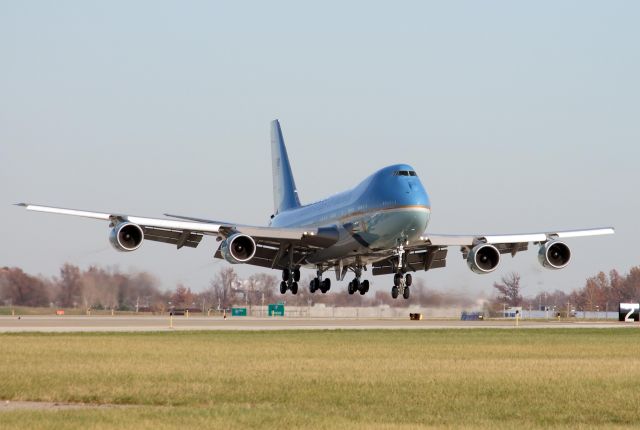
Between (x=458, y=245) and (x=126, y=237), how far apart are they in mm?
21473

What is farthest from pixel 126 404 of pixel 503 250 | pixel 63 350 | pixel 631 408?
pixel 503 250

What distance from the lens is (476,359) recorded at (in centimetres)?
3891

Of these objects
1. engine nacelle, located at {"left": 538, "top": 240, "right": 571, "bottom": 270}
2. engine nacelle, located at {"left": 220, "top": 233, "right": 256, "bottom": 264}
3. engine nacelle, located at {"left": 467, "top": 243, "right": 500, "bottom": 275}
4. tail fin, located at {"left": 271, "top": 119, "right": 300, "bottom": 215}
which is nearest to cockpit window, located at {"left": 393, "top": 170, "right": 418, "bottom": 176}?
engine nacelle, located at {"left": 220, "top": 233, "right": 256, "bottom": 264}

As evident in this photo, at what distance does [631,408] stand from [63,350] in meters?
24.1

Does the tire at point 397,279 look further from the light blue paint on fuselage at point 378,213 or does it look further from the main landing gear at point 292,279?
the main landing gear at point 292,279

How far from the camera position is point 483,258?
68.2 m

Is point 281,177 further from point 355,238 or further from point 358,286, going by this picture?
point 355,238

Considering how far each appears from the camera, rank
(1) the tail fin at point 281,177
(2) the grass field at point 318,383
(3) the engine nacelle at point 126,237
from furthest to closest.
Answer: (1) the tail fin at point 281,177 < (3) the engine nacelle at point 126,237 < (2) the grass field at point 318,383

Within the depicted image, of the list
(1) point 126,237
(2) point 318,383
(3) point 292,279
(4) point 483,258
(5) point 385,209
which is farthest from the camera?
(3) point 292,279

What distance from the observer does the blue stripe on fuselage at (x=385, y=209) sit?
57.4 m

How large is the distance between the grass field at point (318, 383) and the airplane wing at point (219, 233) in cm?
1386

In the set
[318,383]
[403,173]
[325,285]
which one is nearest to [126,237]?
[403,173]

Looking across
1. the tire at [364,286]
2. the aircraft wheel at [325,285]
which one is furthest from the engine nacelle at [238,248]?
the tire at [364,286]

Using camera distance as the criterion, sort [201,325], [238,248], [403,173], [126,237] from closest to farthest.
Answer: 1. [403,173]
2. [126,237]
3. [238,248]
4. [201,325]
